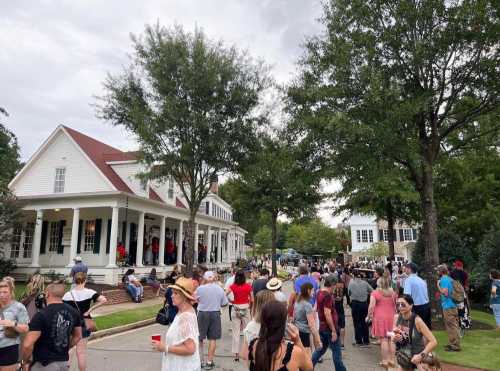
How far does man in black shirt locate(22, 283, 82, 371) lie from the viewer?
409cm

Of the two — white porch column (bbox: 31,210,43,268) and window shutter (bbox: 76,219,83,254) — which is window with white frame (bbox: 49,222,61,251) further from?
window shutter (bbox: 76,219,83,254)

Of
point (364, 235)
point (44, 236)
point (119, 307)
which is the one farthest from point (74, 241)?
point (364, 235)

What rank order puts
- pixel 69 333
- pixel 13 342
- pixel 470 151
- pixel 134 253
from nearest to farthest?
1. pixel 69 333
2. pixel 13 342
3. pixel 470 151
4. pixel 134 253

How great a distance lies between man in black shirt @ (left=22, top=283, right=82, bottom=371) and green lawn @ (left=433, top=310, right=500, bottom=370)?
777cm

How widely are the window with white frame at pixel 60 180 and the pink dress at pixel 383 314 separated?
20.9 metres

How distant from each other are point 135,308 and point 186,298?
42.8ft

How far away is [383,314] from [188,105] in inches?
593

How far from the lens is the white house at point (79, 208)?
21.5 m

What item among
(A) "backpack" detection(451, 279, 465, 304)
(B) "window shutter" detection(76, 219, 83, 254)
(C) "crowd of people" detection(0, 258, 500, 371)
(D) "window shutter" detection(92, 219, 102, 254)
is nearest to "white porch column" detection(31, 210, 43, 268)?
(B) "window shutter" detection(76, 219, 83, 254)

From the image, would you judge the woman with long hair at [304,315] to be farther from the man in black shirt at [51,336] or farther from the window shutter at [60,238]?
the window shutter at [60,238]

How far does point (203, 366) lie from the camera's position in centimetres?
732

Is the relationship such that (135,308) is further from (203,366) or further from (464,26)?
(464,26)

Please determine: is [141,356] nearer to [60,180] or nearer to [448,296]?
[448,296]

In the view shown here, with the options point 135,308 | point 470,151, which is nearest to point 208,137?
point 135,308
